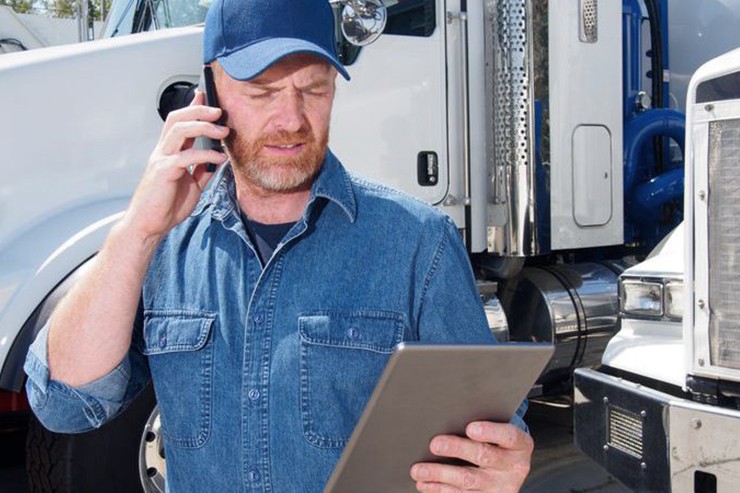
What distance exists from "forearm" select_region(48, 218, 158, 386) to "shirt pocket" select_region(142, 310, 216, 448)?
72 millimetres

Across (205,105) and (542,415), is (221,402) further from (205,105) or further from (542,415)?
(542,415)

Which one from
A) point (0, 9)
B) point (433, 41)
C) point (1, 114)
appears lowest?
point (1, 114)

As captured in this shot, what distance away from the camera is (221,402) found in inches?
61.2

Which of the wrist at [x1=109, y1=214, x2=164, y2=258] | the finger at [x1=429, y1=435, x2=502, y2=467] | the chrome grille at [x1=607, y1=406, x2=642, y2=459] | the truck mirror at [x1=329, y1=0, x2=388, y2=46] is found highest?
the truck mirror at [x1=329, y1=0, x2=388, y2=46]

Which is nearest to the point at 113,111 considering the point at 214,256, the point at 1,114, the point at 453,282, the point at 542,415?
the point at 1,114

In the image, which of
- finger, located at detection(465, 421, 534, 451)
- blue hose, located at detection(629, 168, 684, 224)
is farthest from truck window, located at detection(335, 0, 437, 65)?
finger, located at detection(465, 421, 534, 451)

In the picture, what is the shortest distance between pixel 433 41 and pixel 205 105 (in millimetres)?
2623

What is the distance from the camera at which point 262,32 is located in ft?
5.21

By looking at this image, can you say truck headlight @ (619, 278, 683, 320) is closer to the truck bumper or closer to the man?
the truck bumper

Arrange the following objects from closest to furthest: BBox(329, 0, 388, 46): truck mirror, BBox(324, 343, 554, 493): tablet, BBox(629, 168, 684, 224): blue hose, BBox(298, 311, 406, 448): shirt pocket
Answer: BBox(324, 343, 554, 493): tablet → BBox(298, 311, 406, 448): shirt pocket → BBox(329, 0, 388, 46): truck mirror → BBox(629, 168, 684, 224): blue hose

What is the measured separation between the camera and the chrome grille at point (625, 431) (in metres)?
2.73

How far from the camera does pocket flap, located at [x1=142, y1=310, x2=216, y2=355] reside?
1.58m

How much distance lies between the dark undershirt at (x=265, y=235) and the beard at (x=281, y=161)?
8cm

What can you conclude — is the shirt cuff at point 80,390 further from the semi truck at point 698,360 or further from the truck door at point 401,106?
the truck door at point 401,106
